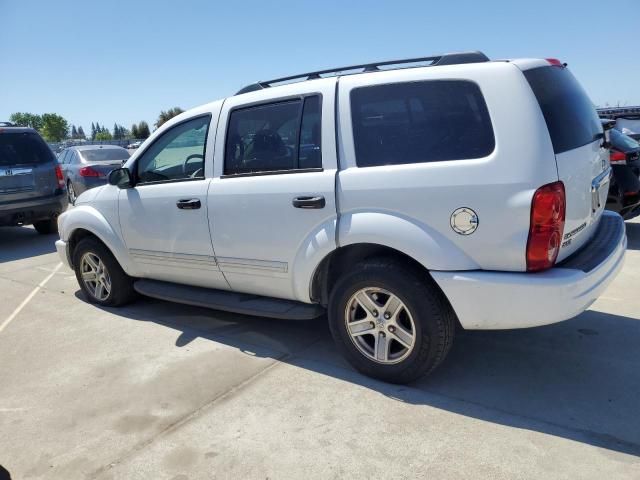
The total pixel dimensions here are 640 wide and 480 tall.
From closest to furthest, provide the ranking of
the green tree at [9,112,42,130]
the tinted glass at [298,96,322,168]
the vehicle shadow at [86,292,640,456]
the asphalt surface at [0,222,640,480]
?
the asphalt surface at [0,222,640,480], the vehicle shadow at [86,292,640,456], the tinted glass at [298,96,322,168], the green tree at [9,112,42,130]

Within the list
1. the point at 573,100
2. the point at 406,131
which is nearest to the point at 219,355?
the point at 406,131

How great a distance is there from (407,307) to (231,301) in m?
1.56

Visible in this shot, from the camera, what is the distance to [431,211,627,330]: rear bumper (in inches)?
108

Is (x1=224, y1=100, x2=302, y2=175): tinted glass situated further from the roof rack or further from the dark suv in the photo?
the dark suv

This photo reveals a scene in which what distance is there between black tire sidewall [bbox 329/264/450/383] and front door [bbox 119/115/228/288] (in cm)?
119

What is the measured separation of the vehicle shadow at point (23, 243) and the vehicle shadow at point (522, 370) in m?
5.01

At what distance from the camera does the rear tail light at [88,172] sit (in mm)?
12289

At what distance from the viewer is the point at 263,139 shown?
3.79m

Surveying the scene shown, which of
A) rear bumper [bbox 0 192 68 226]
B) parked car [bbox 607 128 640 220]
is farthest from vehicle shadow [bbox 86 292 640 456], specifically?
rear bumper [bbox 0 192 68 226]

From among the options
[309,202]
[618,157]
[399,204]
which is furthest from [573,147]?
[618,157]

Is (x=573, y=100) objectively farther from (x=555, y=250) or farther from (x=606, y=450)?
(x=606, y=450)

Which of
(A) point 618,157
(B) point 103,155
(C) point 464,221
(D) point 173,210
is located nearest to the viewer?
(C) point 464,221

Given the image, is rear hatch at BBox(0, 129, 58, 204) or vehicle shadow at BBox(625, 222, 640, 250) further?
rear hatch at BBox(0, 129, 58, 204)

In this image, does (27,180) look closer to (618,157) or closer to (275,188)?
(275,188)
